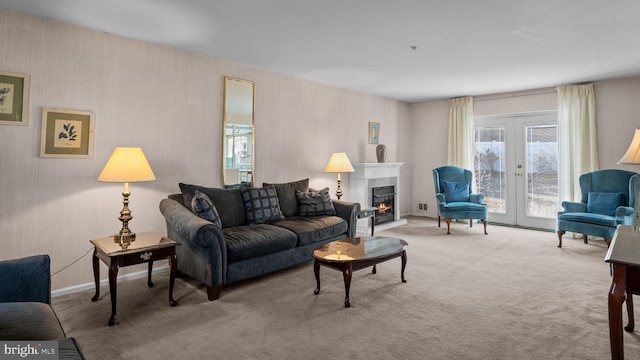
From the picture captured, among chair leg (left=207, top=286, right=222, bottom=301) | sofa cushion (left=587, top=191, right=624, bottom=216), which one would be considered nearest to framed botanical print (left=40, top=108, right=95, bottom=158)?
chair leg (left=207, top=286, right=222, bottom=301)

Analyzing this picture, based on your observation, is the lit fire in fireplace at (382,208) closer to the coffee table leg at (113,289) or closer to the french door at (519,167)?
the french door at (519,167)

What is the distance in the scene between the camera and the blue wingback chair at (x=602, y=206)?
4.30m

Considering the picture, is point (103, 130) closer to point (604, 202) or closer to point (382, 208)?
point (382, 208)

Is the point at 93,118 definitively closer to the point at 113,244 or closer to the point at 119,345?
the point at 113,244

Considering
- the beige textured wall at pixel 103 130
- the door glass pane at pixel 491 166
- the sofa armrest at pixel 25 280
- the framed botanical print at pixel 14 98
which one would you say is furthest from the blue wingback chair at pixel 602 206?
the framed botanical print at pixel 14 98

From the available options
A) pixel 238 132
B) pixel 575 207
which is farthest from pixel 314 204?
pixel 575 207

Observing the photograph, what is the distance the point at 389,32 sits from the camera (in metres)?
3.29

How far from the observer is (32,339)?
134 cm

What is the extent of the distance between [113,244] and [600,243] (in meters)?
6.21

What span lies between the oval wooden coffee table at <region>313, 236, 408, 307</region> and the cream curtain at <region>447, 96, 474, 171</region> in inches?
150

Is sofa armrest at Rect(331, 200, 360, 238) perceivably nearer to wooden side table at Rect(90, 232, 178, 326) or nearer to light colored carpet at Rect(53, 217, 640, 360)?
light colored carpet at Rect(53, 217, 640, 360)

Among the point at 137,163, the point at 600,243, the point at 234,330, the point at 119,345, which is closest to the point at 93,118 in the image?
the point at 137,163

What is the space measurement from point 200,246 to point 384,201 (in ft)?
13.4

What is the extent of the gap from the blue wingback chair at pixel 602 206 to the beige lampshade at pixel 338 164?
313 centimetres
